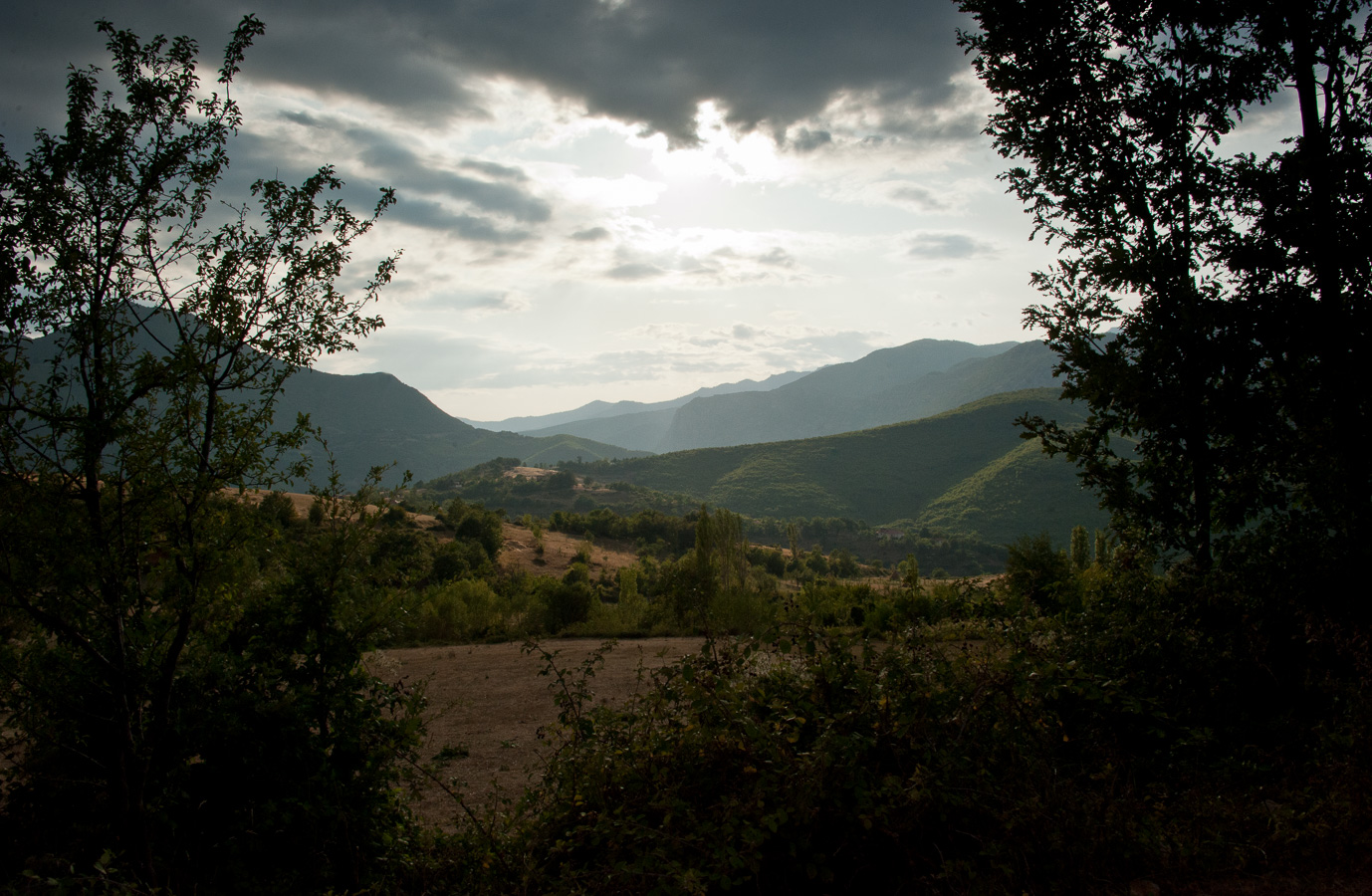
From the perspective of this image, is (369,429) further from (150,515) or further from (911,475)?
(150,515)

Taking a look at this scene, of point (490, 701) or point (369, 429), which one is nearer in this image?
point (490, 701)

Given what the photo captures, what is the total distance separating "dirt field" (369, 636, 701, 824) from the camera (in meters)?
6.33

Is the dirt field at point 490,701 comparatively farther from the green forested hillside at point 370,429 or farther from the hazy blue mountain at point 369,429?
the green forested hillside at point 370,429

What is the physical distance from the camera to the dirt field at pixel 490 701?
20.8 ft

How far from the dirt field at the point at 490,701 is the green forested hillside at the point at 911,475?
7480 cm

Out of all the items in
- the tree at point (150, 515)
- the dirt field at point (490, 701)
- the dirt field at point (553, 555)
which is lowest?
the dirt field at point (553, 555)

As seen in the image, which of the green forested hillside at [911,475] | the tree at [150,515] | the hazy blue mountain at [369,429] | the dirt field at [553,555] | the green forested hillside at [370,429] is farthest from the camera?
the green forested hillside at [370,429]

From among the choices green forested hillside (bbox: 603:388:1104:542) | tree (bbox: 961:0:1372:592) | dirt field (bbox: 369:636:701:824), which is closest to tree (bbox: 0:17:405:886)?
dirt field (bbox: 369:636:701:824)

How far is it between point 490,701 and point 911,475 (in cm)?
10797

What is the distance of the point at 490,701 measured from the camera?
10.6 metres

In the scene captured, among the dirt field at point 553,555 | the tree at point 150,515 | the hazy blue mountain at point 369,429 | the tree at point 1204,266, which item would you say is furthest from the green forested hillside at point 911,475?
the tree at point 150,515

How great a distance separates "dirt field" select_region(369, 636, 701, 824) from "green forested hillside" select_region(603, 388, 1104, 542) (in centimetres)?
7480

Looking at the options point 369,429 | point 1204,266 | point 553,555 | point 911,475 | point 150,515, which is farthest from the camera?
point 369,429

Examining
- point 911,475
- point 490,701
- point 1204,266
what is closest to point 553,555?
point 490,701
